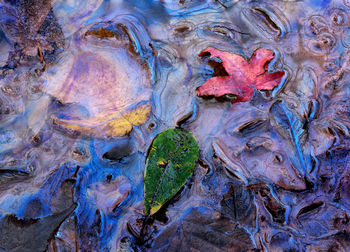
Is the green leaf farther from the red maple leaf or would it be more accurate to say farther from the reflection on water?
the red maple leaf

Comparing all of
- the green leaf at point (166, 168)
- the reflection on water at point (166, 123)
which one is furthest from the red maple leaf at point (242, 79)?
the green leaf at point (166, 168)

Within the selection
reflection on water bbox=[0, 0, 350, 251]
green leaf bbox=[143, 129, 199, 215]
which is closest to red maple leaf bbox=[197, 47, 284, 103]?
reflection on water bbox=[0, 0, 350, 251]

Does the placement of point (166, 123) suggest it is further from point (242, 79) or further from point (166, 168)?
point (242, 79)

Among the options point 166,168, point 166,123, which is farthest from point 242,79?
point 166,168

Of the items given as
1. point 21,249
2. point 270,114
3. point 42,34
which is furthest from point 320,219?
point 42,34

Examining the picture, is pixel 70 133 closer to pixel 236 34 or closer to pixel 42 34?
pixel 42 34

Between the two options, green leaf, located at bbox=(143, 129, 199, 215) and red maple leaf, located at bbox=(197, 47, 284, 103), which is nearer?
green leaf, located at bbox=(143, 129, 199, 215)

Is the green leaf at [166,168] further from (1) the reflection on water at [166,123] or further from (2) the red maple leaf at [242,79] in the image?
(2) the red maple leaf at [242,79]
